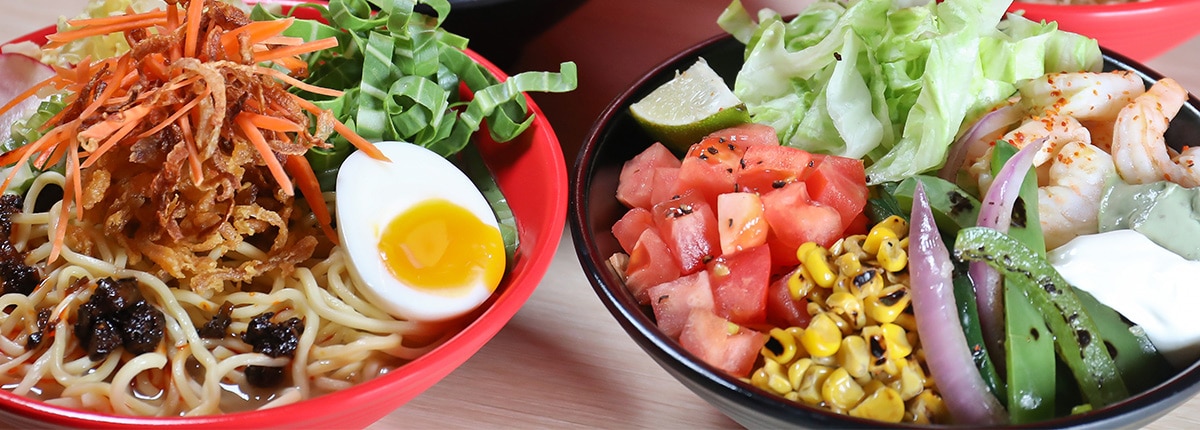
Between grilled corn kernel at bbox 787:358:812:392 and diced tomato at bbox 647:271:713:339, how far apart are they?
0.16m

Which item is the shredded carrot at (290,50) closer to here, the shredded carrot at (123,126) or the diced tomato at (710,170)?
the shredded carrot at (123,126)

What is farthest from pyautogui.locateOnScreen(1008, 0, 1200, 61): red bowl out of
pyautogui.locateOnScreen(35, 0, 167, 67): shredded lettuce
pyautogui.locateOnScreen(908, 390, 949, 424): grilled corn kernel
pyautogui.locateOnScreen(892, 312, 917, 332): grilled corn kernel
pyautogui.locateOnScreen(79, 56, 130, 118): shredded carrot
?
pyautogui.locateOnScreen(35, 0, 167, 67): shredded lettuce

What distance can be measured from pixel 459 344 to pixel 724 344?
373 mm

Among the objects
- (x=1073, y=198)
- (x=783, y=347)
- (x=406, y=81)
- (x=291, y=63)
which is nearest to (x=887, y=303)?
(x=783, y=347)

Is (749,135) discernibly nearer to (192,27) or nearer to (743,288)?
(743,288)

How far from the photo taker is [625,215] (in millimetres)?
1436

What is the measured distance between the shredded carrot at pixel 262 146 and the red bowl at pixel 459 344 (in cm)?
35

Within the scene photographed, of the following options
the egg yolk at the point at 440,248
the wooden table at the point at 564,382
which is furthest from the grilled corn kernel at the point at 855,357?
the egg yolk at the point at 440,248

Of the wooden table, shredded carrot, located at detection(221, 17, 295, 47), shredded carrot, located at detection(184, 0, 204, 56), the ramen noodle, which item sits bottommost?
the wooden table

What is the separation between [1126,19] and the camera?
1.76m

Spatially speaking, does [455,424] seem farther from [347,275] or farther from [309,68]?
[309,68]

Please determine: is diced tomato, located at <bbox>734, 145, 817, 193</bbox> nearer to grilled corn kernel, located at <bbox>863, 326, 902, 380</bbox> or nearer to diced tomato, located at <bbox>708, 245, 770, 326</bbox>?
diced tomato, located at <bbox>708, 245, 770, 326</bbox>

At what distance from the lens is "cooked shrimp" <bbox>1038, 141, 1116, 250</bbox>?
1.29 m

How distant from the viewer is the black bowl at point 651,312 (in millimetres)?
1048
